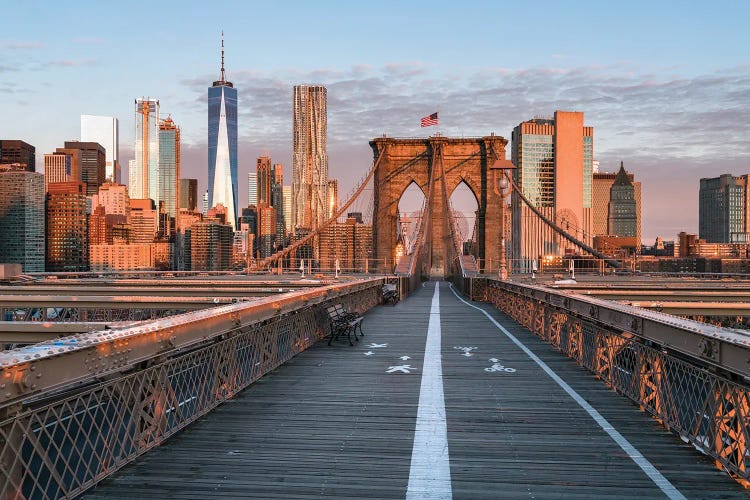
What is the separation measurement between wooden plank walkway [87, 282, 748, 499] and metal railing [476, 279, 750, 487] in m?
0.23

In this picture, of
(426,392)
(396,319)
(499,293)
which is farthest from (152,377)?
(499,293)

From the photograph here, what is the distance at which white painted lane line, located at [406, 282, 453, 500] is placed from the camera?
6180 mm

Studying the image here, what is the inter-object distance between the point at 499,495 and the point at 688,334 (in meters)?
2.81

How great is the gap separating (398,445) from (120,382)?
3.15 m

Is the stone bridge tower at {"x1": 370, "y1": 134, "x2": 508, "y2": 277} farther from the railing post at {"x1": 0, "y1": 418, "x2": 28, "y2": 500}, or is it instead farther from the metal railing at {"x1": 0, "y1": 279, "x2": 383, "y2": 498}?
the railing post at {"x1": 0, "y1": 418, "x2": 28, "y2": 500}

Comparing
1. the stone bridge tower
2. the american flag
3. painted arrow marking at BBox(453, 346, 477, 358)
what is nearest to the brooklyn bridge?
painted arrow marking at BBox(453, 346, 477, 358)

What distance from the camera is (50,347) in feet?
17.6

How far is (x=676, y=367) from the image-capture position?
7.82 m

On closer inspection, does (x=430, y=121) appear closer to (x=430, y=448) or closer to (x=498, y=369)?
(x=498, y=369)

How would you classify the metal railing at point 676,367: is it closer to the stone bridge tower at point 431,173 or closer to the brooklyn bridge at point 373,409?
the brooklyn bridge at point 373,409

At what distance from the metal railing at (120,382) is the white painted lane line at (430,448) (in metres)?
2.91

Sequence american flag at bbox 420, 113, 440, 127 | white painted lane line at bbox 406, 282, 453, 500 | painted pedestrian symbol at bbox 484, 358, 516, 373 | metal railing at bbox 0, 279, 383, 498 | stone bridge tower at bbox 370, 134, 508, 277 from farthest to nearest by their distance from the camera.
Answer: stone bridge tower at bbox 370, 134, 508, 277
american flag at bbox 420, 113, 440, 127
painted pedestrian symbol at bbox 484, 358, 516, 373
white painted lane line at bbox 406, 282, 453, 500
metal railing at bbox 0, 279, 383, 498

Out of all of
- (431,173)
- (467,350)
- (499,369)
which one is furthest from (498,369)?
(431,173)

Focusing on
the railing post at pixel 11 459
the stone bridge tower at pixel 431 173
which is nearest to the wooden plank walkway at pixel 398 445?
the railing post at pixel 11 459
